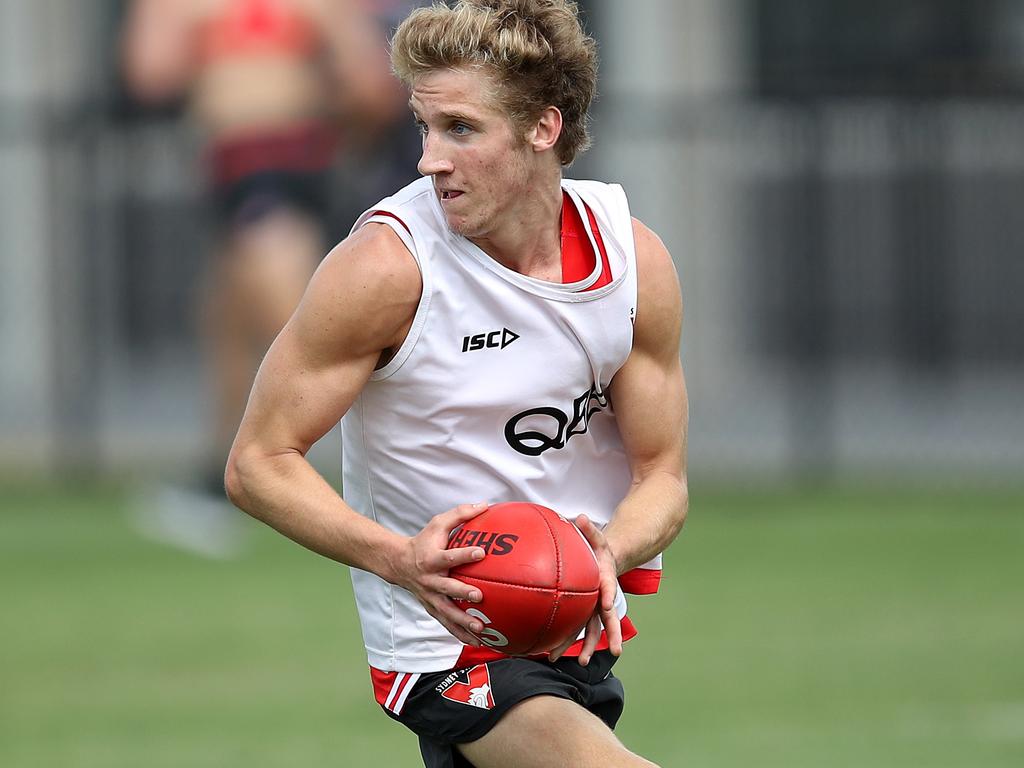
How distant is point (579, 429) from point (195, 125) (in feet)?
27.2

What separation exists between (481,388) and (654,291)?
17.3 inches

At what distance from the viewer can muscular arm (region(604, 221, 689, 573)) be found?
438 centimetres

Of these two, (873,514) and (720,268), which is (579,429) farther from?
(720,268)

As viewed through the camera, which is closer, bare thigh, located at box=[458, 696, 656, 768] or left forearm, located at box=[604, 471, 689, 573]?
bare thigh, located at box=[458, 696, 656, 768]

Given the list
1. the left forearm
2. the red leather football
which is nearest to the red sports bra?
the left forearm

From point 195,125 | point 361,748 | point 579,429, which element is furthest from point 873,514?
point 579,429

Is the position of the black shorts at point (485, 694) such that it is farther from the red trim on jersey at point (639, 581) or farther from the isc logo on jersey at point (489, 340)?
the isc logo on jersey at point (489, 340)

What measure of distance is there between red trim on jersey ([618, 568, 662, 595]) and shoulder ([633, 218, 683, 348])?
54 cm

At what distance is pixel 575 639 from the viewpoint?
415 centimetres

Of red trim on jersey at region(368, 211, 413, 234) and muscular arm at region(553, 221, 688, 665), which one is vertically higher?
red trim on jersey at region(368, 211, 413, 234)

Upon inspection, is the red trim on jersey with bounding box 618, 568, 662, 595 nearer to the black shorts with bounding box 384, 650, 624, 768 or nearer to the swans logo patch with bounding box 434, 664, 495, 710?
the black shorts with bounding box 384, 650, 624, 768

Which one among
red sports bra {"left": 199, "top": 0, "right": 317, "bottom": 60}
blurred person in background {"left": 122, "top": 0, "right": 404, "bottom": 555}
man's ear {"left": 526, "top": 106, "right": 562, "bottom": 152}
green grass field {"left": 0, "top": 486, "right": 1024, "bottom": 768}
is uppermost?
man's ear {"left": 526, "top": 106, "right": 562, "bottom": 152}

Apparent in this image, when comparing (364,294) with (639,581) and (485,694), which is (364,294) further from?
(639,581)

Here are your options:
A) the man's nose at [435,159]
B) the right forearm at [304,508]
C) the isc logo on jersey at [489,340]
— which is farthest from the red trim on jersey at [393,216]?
the right forearm at [304,508]
